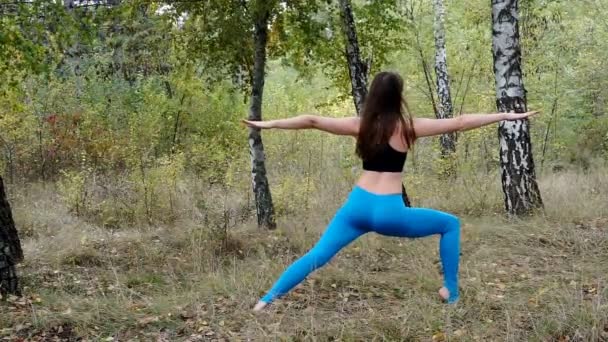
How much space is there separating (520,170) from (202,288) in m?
4.73

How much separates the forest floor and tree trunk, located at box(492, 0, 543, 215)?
0.41 m

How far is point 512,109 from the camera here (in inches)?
312

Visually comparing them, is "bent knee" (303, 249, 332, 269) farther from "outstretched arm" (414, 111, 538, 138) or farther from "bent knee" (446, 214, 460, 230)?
"outstretched arm" (414, 111, 538, 138)

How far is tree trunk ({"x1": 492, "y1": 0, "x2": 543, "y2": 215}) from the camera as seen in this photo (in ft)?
25.7

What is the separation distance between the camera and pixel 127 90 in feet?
58.1

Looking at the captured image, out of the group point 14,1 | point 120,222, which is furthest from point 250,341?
point 120,222

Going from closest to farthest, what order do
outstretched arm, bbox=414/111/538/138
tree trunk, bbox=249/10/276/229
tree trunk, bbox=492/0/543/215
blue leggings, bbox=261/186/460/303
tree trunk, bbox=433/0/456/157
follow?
blue leggings, bbox=261/186/460/303 < outstretched arm, bbox=414/111/538/138 < tree trunk, bbox=492/0/543/215 < tree trunk, bbox=249/10/276/229 < tree trunk, bbox=433/0/456/157

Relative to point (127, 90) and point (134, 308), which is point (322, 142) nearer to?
point (127, 90)

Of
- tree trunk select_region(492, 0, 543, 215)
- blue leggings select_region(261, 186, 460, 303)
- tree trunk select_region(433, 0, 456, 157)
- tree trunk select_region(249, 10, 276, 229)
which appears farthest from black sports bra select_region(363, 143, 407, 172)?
tree trunk select_region(433, 0, 456, 157)

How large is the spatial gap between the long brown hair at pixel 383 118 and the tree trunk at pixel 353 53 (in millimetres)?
4126

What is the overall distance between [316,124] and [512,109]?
4604mm

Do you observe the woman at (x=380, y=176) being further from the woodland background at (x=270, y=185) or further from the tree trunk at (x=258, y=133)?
the tree trunk at (x=258, y=133)

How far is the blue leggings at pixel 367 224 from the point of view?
4141mm

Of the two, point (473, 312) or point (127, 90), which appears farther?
point (127, 90)
